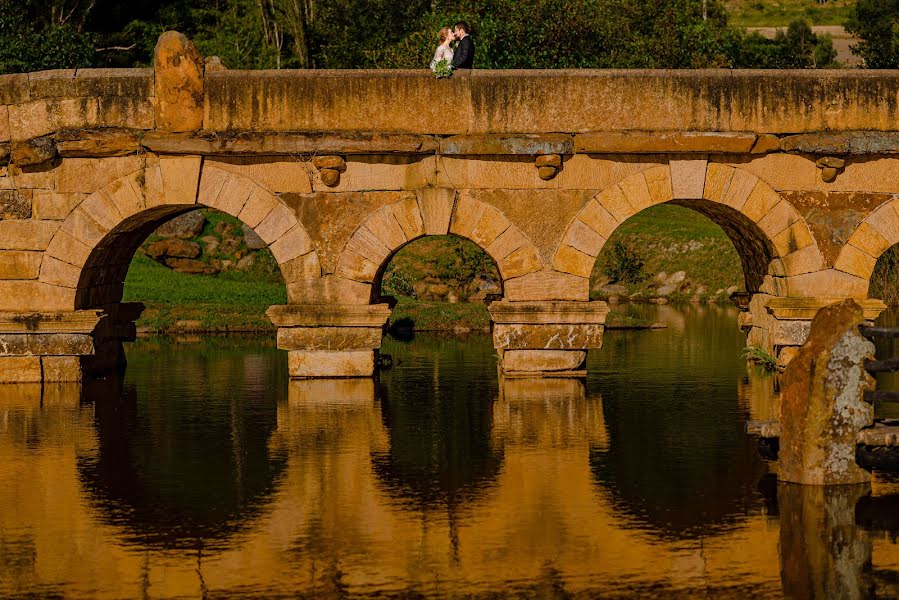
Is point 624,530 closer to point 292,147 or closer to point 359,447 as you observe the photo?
Result: point 359,447

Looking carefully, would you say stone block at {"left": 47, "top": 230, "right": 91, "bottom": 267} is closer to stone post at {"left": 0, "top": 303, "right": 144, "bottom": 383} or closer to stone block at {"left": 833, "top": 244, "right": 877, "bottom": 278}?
stone post at {"left": 0, "top": 303, "right": 144, "bottom": 383}

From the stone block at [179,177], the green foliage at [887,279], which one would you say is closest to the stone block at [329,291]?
the stone block at [179,177]

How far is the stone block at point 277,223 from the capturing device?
57.2 ft

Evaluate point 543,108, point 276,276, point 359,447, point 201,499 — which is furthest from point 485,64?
point 201,499

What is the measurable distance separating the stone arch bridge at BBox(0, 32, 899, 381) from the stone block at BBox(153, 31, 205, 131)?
0.02 meters

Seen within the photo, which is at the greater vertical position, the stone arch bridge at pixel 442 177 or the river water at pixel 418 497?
the stone arch bridge at pixel 442 177

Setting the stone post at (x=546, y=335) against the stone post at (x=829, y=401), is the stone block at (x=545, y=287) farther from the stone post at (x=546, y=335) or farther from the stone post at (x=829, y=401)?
the stone post at (x=829, y=401)

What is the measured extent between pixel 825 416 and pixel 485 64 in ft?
80.1

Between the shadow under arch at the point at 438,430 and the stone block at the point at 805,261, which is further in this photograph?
the stone block at the point at 805,261

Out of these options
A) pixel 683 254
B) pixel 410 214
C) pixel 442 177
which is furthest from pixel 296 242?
pixel 683 254

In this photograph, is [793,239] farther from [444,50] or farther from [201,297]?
[201,297]

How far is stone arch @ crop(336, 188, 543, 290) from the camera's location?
1739 cm

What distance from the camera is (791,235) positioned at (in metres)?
17.4

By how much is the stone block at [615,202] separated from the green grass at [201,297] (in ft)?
31.8
